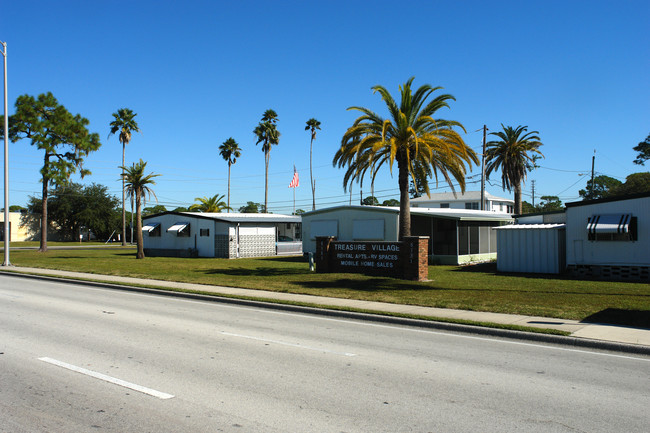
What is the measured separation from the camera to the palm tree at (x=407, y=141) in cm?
2112

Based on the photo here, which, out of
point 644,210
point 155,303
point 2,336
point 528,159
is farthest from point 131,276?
point 528,159

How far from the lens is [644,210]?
1969cm

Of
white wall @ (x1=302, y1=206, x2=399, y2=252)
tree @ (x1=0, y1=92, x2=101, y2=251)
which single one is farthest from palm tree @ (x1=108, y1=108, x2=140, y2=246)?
white wall @ (x1=302, y1=206, x2=399, y2=252)

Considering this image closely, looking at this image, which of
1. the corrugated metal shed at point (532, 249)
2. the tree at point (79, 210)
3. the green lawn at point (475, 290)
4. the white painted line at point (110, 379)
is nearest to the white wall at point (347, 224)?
the green lawn at point (475, 290)

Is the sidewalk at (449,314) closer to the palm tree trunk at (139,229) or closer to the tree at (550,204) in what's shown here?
the palm tree trunk at (139,229)

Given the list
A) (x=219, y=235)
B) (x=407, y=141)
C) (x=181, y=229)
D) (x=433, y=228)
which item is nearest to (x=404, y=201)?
(x=407, y=141)

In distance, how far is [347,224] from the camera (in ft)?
107

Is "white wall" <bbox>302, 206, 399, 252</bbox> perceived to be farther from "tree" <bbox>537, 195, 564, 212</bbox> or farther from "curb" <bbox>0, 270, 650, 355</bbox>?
"tree" <bbox>537, 195, 564, 212</bbox>

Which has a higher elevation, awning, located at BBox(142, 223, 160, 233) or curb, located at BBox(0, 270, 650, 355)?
awning, located at BBox(142, 223, 160, 233)

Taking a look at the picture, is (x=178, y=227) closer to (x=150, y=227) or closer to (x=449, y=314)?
(x=150, y=227)

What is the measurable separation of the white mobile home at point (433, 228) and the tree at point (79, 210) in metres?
58.2

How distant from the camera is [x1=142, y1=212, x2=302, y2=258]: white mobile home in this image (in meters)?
37.7

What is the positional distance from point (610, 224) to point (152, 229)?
33895 mm

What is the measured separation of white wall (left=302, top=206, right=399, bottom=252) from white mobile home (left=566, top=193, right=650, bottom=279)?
10.4 meters
